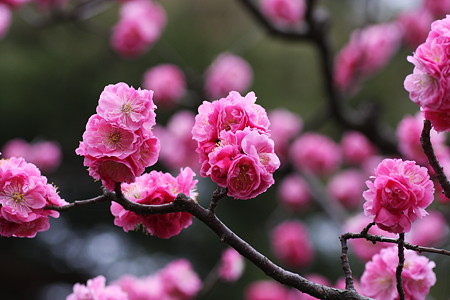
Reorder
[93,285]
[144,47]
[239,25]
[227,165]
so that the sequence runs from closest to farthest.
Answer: [227,165]
[93,285]
[144,47]
[239,25]

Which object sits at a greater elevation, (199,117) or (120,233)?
(199,117)

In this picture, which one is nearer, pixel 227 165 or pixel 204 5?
pixel 227 165

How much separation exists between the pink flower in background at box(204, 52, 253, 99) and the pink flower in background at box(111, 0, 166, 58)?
0.34 m

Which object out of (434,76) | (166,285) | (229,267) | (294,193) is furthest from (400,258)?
(294,193)

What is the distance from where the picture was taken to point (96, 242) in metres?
3.18

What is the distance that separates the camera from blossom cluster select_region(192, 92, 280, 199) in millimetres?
727

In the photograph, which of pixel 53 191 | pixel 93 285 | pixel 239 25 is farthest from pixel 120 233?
pixel 53 191

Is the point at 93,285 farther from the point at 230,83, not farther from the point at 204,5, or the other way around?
the point at 204,5

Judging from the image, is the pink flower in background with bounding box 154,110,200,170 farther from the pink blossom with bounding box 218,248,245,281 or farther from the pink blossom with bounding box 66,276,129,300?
the pink blossom with bounding box 66,276,129,300

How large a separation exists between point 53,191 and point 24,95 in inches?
99.8

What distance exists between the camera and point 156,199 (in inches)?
32.5

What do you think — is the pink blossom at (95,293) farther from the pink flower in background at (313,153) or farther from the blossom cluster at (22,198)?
the pink flower in background at (313,153)

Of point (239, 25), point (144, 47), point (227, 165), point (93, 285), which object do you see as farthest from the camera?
point (239, 25)

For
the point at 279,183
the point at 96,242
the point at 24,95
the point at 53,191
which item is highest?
the point at 53,191
